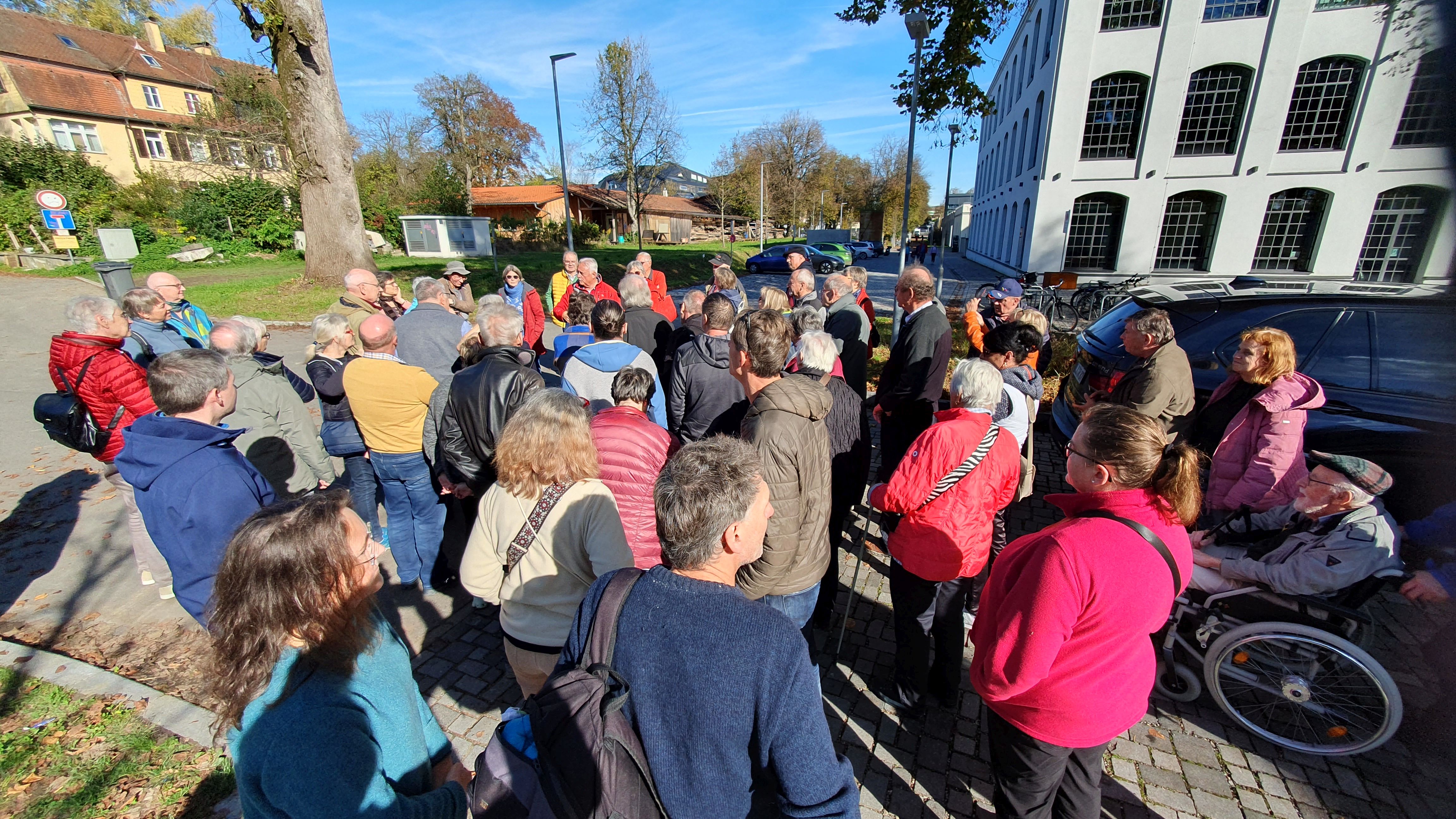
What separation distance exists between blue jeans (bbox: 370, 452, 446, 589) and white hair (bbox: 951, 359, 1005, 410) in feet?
11.2

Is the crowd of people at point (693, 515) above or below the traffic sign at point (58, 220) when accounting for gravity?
below

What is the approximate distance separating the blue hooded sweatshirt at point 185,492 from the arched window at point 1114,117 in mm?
22552

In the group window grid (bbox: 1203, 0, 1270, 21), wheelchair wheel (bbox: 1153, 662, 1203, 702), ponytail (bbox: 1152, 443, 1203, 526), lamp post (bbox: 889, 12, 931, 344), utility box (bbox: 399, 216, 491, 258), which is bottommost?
wheelchair wheel (bbox: 1153, 662, 1203, 702)

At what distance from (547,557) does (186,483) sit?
5.06 ft

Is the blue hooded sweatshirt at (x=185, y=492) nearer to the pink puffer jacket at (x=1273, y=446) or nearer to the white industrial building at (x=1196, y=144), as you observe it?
the pink puffer jacket at (x=1273, y=446)

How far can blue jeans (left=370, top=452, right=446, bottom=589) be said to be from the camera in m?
4.12

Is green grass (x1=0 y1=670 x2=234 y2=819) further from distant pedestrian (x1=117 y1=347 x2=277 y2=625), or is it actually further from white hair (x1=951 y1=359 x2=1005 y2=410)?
white hair (x1=951 y1=359 x2=1005 y2=410)

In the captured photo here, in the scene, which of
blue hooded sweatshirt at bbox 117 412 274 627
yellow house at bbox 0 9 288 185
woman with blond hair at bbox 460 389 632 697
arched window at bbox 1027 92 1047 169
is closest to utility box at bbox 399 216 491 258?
yellow house at bbox 0 9 288 185

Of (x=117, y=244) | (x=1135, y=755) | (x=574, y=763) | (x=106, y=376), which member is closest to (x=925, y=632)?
(x=1135, y=755)

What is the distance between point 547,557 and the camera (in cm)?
251

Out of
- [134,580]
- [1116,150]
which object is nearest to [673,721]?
[134,580]

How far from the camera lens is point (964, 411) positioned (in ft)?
9.88

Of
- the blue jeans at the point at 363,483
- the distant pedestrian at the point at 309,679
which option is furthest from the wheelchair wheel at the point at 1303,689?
the blue jeans at the point at 363,483

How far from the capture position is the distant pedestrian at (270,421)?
3996 millimetres
